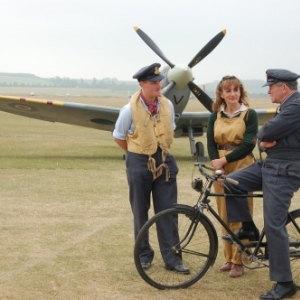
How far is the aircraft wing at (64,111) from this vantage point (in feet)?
50.6

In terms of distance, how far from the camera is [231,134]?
5023 mm

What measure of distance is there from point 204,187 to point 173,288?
0.81 m

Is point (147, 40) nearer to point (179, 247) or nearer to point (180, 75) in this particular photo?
point (180, 75)

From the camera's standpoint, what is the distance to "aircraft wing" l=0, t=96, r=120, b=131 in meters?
15.4

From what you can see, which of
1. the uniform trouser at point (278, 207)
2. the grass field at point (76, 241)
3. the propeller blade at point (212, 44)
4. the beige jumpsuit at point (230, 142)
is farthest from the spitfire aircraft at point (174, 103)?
Answer: the uniform trouser at point (278, 207)

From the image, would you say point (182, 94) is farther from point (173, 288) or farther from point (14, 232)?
point (173, 288)

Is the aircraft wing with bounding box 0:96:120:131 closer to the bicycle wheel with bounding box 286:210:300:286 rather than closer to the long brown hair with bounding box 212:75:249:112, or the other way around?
the long brown hair with bounding box 212:75:249:112

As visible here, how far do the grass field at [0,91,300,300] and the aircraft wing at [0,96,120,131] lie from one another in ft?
12.7

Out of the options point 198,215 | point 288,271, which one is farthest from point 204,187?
point 288,271

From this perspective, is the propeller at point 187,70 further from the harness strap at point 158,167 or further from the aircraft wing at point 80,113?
the harness strap at point 158,167

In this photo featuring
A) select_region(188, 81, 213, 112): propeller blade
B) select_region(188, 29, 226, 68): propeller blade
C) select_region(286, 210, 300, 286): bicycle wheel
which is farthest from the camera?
select_region(188, 29, 226, 68): propeller blade

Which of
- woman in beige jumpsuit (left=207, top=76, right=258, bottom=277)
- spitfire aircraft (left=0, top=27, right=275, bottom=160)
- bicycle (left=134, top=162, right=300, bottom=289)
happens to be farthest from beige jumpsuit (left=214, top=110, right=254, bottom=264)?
spitfire aircraft (left=0, top=27, right=275, bottom=160)

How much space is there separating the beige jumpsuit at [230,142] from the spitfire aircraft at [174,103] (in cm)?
934

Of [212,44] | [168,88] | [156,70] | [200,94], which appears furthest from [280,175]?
[212,44]
